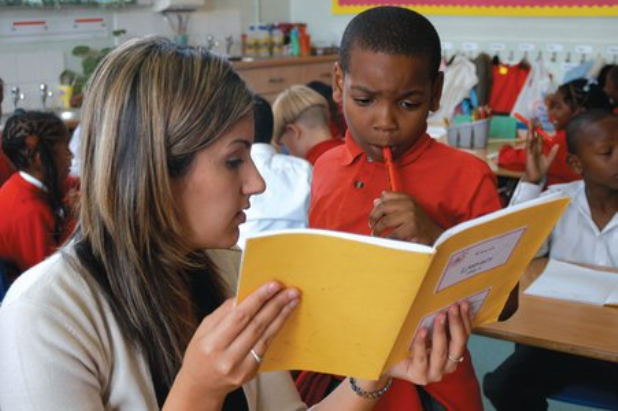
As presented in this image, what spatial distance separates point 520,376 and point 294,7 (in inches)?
208

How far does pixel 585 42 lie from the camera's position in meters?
5.12

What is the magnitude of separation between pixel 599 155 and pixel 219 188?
1.50m

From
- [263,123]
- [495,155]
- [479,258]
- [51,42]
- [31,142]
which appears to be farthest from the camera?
[51,42]

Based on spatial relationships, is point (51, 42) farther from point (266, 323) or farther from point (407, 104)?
point (266, 323)

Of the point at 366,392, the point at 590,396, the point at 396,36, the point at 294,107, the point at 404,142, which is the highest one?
the point at 396,36

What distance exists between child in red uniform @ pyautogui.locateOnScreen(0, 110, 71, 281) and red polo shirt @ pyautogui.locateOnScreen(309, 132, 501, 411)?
1.25 meters

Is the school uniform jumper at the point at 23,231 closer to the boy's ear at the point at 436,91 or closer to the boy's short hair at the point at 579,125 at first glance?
the boy's ear at the point at 436,91

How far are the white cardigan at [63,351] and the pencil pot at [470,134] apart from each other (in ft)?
10.0

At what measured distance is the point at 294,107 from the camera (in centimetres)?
314

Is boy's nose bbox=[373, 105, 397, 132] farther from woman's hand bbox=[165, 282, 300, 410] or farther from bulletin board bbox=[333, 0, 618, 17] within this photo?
bulletin board bbox=[333, 0, 618, 17]

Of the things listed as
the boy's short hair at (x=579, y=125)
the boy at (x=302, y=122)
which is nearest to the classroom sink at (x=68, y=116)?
the boy at (x=302, y=122)

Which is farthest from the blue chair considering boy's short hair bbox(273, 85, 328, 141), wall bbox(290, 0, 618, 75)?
wall bbox(290, 0, 618, 75)

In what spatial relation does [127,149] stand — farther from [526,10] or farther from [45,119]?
[526,10]

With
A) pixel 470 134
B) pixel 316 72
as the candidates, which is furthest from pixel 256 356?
pixel 316 72
